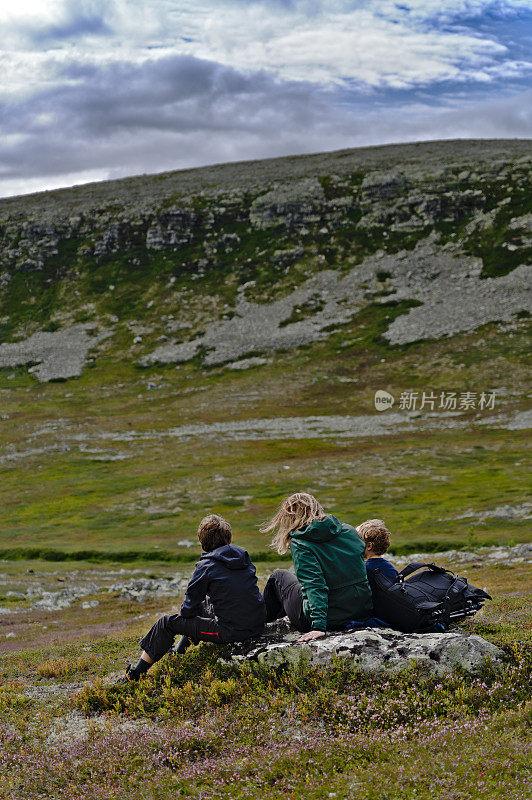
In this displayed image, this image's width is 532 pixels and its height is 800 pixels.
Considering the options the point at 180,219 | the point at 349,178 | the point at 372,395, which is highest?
the point at 349,178

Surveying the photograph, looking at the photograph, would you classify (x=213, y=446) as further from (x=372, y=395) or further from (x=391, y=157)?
(x=391, y=157)

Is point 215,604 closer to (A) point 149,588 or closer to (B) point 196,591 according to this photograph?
(B) point 196,591

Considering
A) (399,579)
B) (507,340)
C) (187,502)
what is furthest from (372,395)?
(399,579)

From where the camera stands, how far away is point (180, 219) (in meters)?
183

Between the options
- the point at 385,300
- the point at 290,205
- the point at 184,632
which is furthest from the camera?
the point at 290,205

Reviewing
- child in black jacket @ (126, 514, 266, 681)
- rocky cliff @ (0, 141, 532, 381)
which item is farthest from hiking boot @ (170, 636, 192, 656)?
rocky cliff @ (0, 141, 532, 381)

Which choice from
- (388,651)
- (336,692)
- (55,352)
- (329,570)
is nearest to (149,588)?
(329,570)

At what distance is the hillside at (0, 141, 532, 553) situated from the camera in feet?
205

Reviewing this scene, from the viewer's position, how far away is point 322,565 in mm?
11758

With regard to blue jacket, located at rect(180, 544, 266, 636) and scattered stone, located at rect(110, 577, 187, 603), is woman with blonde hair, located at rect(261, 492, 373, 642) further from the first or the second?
scattered stone, located at rect(110, 577, 187, 603)

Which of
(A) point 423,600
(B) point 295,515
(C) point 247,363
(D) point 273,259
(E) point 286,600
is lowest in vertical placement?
(E) point 286,600

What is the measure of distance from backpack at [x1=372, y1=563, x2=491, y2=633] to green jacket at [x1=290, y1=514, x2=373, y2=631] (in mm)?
499

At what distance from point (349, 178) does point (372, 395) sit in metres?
98.7

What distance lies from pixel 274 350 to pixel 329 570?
12025 cm
